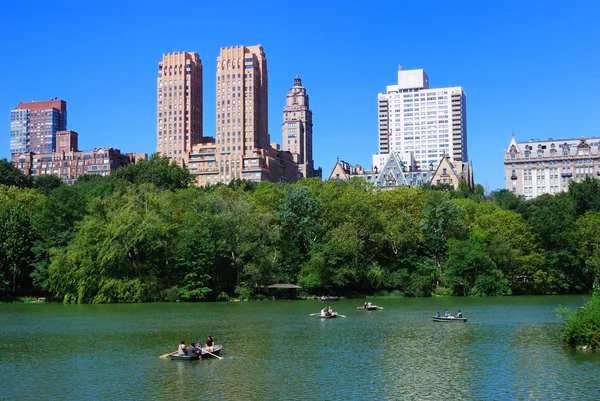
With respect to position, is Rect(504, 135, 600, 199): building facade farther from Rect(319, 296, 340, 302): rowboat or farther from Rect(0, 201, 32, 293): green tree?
Rect(0, 201, 32, 293): green tree

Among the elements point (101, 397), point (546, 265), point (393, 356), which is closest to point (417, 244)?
point (546, 265)

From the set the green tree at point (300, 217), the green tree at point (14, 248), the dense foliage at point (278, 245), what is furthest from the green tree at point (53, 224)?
the green tree at point (300, 217)

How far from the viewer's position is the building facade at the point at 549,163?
18025 cm

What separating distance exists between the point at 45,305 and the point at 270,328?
35025mm

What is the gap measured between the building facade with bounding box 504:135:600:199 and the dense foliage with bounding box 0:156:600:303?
88.5 m

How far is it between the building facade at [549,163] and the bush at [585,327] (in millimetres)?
149327

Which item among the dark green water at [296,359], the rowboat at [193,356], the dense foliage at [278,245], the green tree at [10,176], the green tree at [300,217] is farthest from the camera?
the green tree at [10,176]

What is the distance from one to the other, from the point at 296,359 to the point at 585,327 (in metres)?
14.8

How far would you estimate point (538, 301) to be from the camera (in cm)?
7406

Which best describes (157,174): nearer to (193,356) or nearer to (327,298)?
(327,298)

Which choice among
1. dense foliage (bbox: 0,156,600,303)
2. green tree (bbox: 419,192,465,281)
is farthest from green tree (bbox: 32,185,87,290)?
green tree (bbox: 419,192,465,281)

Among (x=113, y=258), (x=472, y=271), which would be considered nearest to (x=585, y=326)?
(x=113, y=258)

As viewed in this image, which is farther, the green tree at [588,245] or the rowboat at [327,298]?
the green tree at [588,245]

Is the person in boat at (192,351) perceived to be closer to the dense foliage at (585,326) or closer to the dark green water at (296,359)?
the dark green water at (296,359)
